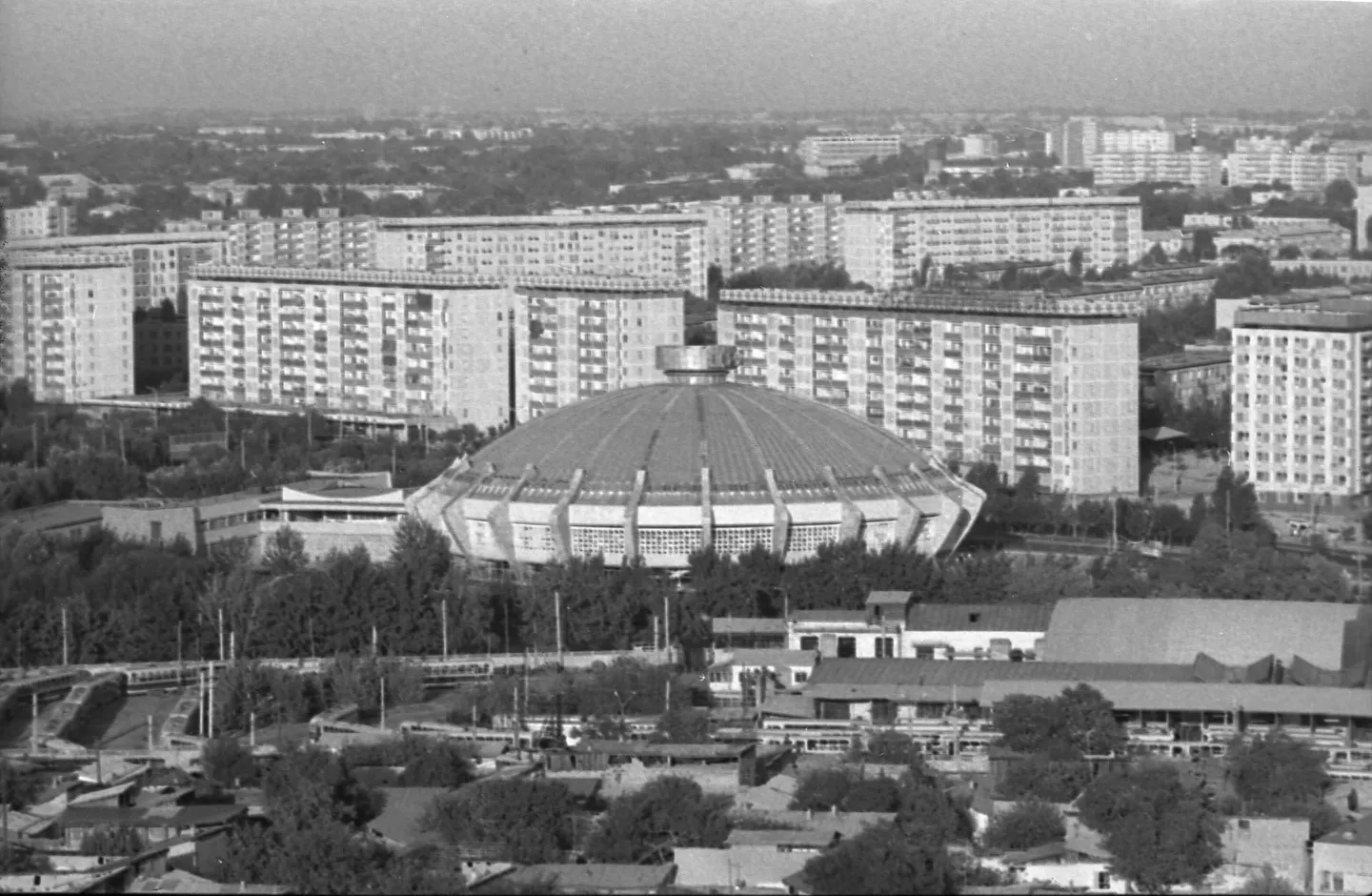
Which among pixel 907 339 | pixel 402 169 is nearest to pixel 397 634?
pixel 907 339

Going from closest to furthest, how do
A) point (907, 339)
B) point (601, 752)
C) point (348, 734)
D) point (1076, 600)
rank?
point (601, 752) → point (348, 734) → point (1076, 600) → point (907, 339)

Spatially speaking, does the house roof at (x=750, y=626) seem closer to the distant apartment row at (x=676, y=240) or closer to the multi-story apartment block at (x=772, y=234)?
the distant apartment row at (x=676, y=240)


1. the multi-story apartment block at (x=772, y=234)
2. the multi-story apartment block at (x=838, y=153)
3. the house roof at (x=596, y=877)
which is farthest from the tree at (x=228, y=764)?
the multi-story apartment block at (x=838, y=153)

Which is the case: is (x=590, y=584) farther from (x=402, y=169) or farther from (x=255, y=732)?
(x=402, y=169)

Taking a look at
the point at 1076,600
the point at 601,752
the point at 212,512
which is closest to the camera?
the point at 601,752

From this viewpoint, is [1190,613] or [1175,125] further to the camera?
[1175,125]

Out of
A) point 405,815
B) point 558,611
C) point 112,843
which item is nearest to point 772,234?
point 558,611

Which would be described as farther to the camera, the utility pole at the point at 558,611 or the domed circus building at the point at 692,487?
the domed circus building at the point at 692,487
